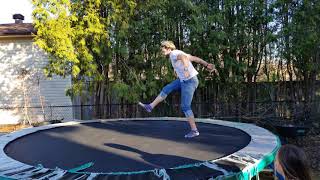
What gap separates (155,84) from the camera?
6695 millimetres

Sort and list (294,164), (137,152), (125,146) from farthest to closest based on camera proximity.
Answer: (125,146)
(137,152)
(294,164)

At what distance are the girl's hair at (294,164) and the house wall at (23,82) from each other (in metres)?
8.18

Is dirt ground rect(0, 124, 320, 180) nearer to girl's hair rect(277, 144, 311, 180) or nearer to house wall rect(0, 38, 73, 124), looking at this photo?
girl's hair rect(277, 144, 311, 180)

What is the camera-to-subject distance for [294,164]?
1531 mm

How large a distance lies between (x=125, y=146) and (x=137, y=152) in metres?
0.31

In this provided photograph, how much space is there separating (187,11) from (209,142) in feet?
12.8

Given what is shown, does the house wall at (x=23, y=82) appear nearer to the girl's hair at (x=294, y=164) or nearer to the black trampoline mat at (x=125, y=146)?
the black trampoline mat at (x=125, y=146)

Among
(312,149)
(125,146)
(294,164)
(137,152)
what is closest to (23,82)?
(125,146)

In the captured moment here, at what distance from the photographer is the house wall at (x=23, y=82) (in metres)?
9.05

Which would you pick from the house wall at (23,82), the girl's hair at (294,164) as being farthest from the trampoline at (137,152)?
the house wall at (23,82)

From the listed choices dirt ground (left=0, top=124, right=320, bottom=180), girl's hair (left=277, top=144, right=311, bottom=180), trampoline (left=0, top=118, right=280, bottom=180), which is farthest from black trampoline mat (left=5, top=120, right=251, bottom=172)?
dirt ground (left=0, top=124, right=320, bottom=180)

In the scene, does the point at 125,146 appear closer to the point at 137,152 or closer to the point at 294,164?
the point at 137,152

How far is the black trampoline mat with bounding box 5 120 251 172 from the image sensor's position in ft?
8.82

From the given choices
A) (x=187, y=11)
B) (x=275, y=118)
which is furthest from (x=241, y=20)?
(x=275, y=118)
